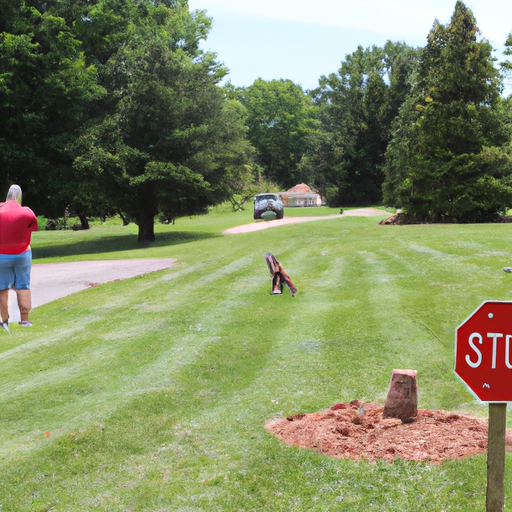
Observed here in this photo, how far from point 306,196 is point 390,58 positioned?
24.9 meters

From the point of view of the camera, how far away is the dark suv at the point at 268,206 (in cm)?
4572

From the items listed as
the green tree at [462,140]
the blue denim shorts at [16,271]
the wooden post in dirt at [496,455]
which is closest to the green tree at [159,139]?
the green tree at [462,140]

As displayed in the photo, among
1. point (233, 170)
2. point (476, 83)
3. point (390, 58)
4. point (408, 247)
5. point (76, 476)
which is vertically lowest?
point (76, 476)

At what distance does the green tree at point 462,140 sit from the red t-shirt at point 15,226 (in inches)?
1190

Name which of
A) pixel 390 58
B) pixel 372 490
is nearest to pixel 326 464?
pixel 372 490

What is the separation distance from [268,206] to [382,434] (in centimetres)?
3876

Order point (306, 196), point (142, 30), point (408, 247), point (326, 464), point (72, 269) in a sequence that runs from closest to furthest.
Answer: point (326, 464)
point (408, 247)
point (72, 269)
point (142, 30)
point (306, 196)

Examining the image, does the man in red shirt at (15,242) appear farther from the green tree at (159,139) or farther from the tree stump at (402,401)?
the green tree at (159,139)

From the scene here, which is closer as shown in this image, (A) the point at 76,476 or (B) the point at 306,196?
(A) the point at 76,476

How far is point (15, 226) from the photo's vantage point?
169 inches

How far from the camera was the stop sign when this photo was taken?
4039mm

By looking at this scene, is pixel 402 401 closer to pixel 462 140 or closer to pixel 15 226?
pixel 15 226

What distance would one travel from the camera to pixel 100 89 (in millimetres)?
34844

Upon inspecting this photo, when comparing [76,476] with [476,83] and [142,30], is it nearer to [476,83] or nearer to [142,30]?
[476,83]
